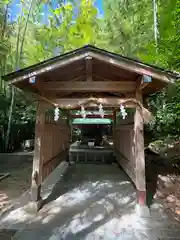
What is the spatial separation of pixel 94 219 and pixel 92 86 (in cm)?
259

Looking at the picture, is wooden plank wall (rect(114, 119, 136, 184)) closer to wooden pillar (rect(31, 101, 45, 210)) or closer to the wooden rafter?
the wooden rafter

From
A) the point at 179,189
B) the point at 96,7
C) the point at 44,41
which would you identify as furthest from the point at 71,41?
the point at 179,189

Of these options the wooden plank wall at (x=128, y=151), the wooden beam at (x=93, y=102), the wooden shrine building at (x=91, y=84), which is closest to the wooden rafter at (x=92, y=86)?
the wooden shrine building at (x=91, y=84)

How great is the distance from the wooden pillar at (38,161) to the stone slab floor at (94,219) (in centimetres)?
29

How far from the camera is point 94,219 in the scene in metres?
3.09

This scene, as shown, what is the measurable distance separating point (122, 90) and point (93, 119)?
6751mm

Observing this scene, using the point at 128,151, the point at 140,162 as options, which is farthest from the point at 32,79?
the point at 128,151

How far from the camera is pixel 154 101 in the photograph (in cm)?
563

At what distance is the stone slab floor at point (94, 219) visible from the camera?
8.63 ft

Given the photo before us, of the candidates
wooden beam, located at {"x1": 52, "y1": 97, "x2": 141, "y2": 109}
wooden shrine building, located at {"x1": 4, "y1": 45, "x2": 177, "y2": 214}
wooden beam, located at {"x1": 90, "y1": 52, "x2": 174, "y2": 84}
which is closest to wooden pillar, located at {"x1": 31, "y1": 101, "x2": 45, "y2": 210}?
wooden shrine building, located at {"x1": 4, "y1": 45, "x2": 177, "y2": 214}

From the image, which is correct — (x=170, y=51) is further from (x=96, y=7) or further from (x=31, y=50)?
(x=96, y=7)

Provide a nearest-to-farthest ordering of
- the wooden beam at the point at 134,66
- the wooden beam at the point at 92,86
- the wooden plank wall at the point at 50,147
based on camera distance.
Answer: the wooden beam at the point at 134,66 → the wooden beam at the point at 92,86 → the wooden plank wall at the point at 50,147

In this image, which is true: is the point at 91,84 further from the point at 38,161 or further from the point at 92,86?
the point at 38,161

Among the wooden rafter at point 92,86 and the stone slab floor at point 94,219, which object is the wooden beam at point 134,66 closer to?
the wooden rafter at point 92,86
